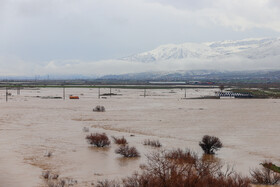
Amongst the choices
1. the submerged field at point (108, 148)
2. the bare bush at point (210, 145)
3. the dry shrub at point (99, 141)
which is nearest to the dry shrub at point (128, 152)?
the submerged field at point (108, 148)

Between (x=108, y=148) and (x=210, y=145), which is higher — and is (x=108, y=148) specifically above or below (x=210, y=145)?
below

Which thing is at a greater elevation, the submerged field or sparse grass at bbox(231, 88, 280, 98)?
the submerged field

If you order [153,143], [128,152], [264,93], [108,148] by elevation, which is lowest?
[264,93]

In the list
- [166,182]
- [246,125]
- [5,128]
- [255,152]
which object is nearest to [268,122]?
[246,125]

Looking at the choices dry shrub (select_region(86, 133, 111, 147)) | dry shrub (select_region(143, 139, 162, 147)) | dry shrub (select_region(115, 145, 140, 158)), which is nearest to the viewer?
dry shrub (select_region(115, 145, 140, 158))

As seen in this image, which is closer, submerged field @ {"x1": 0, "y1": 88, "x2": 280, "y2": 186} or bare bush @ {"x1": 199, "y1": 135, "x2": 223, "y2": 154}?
submerged field @ {"x1": 0, "y1": 88, "x2": 280, "y2": 186}

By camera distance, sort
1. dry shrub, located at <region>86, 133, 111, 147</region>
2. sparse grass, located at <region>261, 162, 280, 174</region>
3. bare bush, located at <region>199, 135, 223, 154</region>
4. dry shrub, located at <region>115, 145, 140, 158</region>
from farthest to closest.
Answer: dry shrub, located at <region>86, 133, 111, 147</region> → bare bush, located at <region>199, 135, 223, 154</region> → dry shrub, located at <region>115, 145, 140, 158</region> → sparse grass, located at <region>261, 162, 280, 174</region>

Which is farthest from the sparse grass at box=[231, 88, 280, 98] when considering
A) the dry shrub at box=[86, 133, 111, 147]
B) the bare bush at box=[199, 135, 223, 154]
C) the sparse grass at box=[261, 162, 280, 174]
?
the sparse grass at box=[261, 162, 280, 174]

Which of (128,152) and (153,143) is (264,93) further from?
(128,152)

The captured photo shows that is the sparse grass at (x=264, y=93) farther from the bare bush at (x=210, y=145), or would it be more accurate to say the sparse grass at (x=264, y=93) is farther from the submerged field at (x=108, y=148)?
the bare bush at (x=210, y=145)

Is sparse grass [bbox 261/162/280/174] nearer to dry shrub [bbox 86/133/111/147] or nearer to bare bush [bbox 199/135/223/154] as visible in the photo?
bare bush [bbox 199/135/223/154]

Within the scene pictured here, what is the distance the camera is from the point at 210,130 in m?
25.7

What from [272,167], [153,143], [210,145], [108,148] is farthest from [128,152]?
[272,167]

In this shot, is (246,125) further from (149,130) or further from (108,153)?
(108,153)
